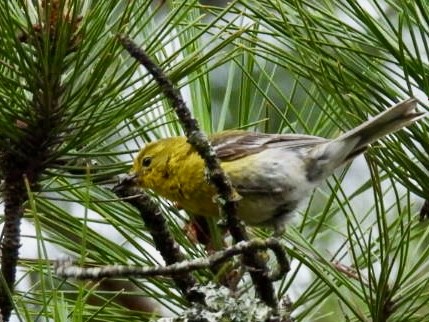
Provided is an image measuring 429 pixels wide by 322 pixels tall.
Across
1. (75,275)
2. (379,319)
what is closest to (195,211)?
(379,319)

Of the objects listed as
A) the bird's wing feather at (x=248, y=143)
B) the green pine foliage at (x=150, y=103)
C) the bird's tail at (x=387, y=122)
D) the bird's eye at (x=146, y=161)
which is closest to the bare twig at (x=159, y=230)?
the green pine foliage at (x=150, y=103)

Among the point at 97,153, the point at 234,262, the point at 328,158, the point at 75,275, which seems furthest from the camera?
the point at 328,158

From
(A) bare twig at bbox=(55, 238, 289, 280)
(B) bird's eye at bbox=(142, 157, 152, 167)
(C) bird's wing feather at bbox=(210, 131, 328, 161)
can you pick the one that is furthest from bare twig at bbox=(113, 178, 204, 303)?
(C) bird's wing feather at bbox=(210, 131, 328, 161)

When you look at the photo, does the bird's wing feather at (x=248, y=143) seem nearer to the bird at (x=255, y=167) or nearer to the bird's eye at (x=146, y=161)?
the bird at (x=255, y=167)

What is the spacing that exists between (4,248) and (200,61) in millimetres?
440

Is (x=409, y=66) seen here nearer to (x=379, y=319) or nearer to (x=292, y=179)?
(x=379, y=319)

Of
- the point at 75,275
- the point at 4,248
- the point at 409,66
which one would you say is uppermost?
the point at 409,66

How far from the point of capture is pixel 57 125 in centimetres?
173

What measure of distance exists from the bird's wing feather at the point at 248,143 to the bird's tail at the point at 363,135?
4 centimetres

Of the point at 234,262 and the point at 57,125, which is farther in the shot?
the point at 234,262

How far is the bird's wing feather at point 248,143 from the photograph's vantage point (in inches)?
97.3

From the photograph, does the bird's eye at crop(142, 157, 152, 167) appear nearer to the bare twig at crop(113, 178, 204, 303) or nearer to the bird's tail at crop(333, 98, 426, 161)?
the bird's tail at crop(333, 98, 426, 161)

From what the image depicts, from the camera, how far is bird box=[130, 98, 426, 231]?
2295mm

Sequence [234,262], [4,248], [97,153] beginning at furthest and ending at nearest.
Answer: [234,262], [97,153], [4,248]
